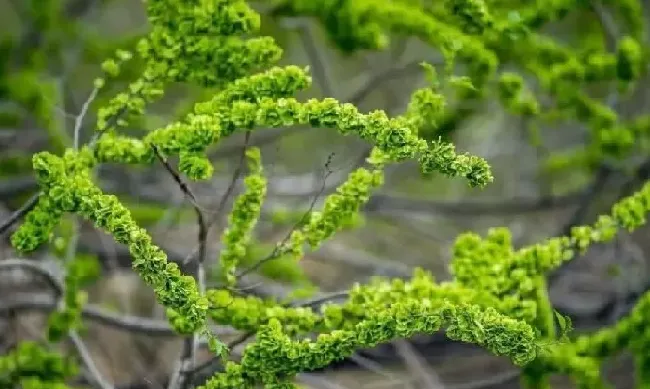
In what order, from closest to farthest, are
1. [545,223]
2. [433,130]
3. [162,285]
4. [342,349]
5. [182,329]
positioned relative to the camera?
1. [162,285]
2. [342,349]
3. [182,329]
4. [433,130]
5. [545,223]

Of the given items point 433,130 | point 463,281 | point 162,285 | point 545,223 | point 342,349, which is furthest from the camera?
point 545,223

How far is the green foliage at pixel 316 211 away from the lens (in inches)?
74.4

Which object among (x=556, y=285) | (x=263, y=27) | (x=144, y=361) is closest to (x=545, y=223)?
(x=556, y=285)

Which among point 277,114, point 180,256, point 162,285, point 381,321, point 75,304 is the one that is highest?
point 277,114

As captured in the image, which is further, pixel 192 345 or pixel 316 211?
pixel 316 211

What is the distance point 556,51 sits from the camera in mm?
3285

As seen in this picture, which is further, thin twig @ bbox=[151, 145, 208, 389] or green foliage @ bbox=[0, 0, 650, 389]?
thin twig @ bbox=[151, 145, 208, 389]

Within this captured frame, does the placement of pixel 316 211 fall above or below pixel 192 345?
above

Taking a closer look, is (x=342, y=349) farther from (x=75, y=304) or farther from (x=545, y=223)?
(x=545, y=223)

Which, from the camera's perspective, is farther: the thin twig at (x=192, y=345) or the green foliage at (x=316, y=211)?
the thin twig at (x=192, y=345)

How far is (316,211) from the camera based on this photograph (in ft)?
7.83

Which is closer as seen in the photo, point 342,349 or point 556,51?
point 342,349

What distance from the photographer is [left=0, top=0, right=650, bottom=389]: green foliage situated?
1891 millimetres

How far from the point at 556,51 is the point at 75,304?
1847 mm
